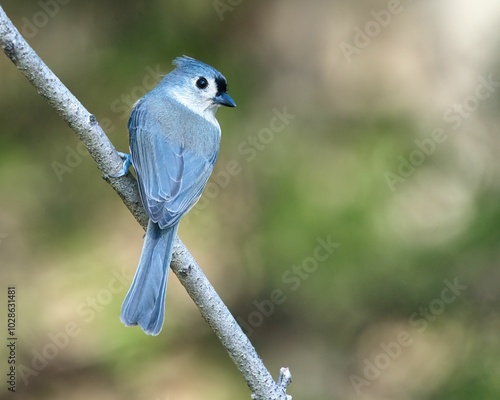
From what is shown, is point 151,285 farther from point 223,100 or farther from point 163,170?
point 223,100

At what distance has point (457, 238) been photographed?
4.25m

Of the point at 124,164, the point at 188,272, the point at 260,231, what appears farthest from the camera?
the point at 260,231

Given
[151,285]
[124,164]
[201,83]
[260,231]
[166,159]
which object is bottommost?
[151,285]

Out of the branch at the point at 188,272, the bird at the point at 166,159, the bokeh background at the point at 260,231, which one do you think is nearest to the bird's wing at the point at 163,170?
the bird at the point at 166,159

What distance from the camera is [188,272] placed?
275cm

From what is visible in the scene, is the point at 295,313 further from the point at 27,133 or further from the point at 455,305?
the point at 27,133

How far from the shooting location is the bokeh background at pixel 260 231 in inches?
165

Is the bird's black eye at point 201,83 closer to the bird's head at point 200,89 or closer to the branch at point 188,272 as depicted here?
the bird's head at point 200,89

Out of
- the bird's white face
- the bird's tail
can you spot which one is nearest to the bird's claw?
the bird's tail

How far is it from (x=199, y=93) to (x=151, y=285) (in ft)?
3.90

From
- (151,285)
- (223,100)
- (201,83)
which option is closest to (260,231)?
(223,100)

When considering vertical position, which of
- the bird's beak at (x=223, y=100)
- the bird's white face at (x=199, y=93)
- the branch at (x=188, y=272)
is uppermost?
the bird's white face at (x=199, y=93)

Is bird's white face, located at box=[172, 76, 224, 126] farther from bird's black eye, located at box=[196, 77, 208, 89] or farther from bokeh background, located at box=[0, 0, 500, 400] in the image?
bokeh background, located at box=[0, 0, 500, 400]

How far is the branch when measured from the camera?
255 centimetres
